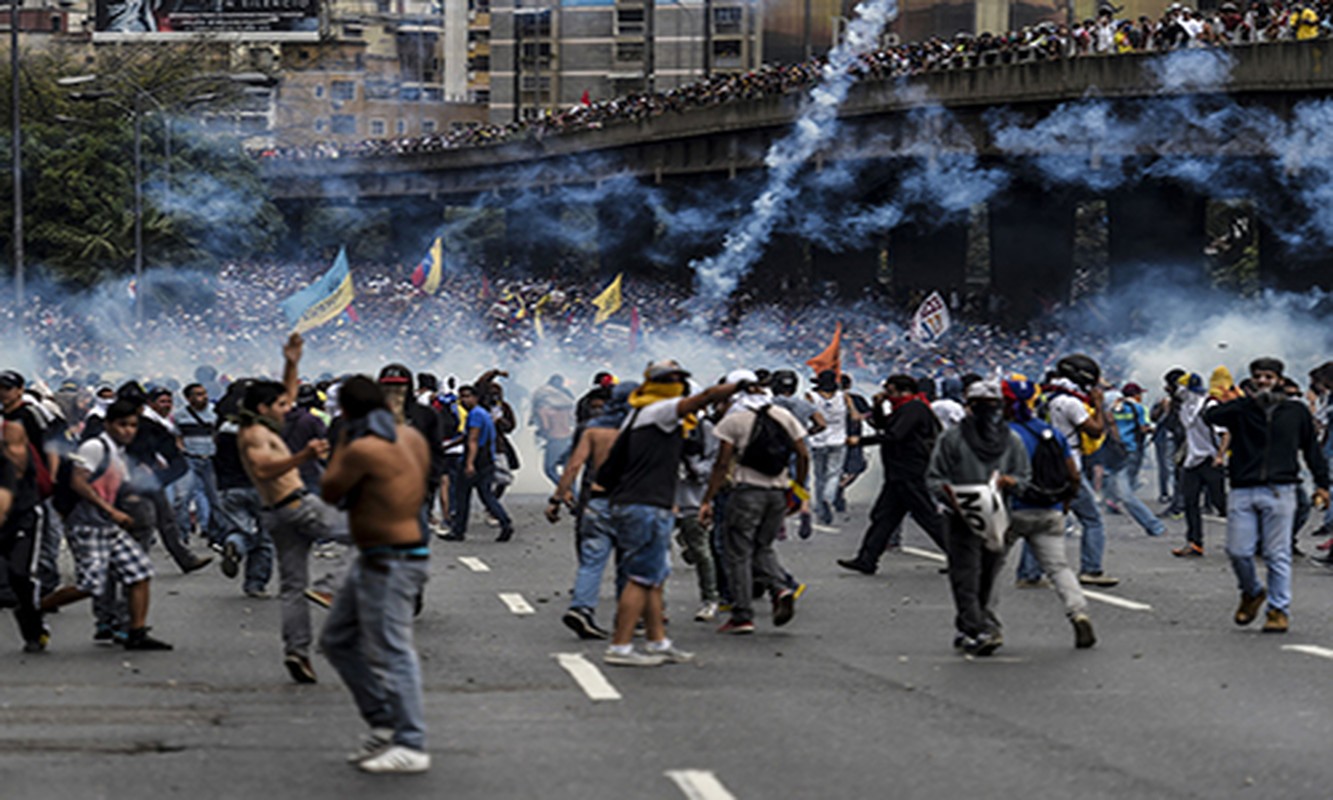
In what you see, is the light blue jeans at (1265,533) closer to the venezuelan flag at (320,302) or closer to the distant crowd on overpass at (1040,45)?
the distant crowd on overpass at (1040,45)

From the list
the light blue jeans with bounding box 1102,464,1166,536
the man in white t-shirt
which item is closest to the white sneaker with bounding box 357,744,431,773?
the man in white t-shirt

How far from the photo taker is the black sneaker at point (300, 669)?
36.9ft

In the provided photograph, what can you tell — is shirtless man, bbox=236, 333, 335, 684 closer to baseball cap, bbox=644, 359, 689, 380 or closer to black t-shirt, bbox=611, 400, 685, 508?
black t-shirt, bbox=611, 400, 685, 508

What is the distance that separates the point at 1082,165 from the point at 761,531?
104 ft

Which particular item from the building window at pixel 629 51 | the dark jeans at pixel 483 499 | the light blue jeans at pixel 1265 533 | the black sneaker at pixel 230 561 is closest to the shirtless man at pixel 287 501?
the black sneaker at pixel 230 561

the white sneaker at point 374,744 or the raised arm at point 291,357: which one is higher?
the raised arm at point 291,357

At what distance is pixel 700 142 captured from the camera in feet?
181

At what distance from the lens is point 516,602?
15.9 meters

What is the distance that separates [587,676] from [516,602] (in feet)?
14.3

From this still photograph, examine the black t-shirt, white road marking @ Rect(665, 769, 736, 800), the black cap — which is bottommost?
white road marking @ Rect(665, 769, 736, 800)

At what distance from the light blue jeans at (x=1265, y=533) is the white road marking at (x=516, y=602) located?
174 inches

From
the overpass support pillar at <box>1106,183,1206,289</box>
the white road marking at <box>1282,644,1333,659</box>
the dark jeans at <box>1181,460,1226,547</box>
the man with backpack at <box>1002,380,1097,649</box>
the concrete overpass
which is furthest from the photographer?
the overpass support pillar at <box>1106,183,1206,289</box>

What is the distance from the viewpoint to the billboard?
116000mm

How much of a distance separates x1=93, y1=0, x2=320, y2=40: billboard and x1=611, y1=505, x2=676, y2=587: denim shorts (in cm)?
10604
